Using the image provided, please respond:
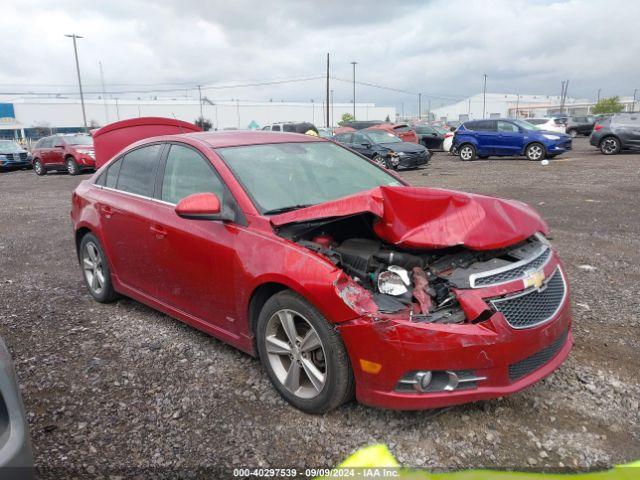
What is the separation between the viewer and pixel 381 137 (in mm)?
17688

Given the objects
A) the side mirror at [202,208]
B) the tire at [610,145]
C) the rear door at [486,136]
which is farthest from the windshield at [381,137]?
the side mirror at [202,208]

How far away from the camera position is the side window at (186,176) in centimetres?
345

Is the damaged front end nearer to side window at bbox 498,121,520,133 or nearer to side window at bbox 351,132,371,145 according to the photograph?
side window at bbox 351,132,371,145

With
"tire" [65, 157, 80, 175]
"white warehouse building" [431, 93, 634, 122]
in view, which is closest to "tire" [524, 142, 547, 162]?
→ "tire" [65, 157, 80, 175]

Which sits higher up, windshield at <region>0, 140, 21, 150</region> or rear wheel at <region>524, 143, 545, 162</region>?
windshield at <region>0, 140, 21, 150</region>

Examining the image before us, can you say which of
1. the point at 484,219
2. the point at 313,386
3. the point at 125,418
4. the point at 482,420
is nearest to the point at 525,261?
the point at 484,219

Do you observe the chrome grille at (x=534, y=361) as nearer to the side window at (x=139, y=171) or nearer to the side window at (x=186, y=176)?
the side window at (x=186, y=176)

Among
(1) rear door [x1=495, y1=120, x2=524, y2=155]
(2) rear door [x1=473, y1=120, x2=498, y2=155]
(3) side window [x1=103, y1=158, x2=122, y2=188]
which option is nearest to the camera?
(3) side window [x1=103, y1=158, x2=122, y2=188]

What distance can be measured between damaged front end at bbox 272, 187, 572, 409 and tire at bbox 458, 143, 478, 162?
57.6ft

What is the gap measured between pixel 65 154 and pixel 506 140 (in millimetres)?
16806

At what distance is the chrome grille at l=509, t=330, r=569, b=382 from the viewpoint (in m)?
2.56

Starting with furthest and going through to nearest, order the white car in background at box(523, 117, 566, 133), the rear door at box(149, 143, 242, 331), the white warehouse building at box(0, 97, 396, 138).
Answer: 1. the white warehouse building at box(0, 97, 396, 138)
2. the white car in background at box(523, 117, 566, 133)
3. the rear door at box(149, 143, 242, 331)

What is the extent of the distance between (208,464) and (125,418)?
0.71 meters

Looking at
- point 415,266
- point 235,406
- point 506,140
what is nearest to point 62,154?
point 506,140
